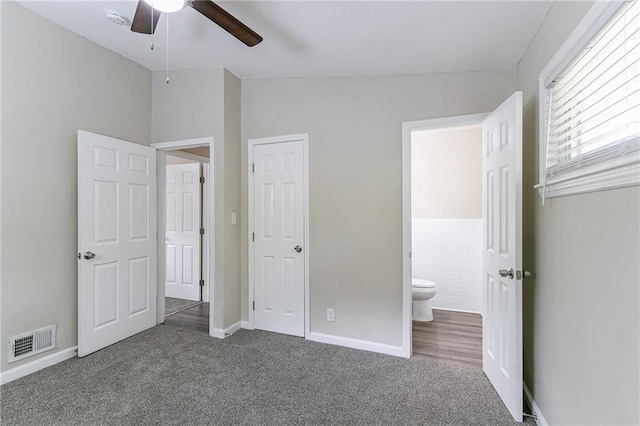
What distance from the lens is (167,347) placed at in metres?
2.85

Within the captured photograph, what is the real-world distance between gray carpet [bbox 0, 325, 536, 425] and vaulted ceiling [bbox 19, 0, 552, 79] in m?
2.49

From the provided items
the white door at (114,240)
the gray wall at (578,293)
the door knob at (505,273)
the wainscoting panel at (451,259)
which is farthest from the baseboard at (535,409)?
the white door at (114,240)

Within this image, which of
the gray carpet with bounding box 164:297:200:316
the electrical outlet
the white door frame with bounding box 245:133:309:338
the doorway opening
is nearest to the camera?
the electrical outlet

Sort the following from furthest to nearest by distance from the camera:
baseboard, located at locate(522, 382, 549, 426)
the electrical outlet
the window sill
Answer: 1. the electrical outlet
2. baseboard, located at locate(522, 382, 549, 426)
3. the window sill

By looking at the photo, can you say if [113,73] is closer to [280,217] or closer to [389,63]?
[280,217]

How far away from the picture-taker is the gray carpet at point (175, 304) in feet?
13.0

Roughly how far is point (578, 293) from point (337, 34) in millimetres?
2186

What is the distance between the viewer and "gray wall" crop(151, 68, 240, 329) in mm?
3135

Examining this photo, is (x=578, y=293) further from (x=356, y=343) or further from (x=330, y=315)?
(x=330, y=315)

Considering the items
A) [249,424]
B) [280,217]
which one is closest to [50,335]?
[249,424]

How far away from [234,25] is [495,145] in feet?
6.31

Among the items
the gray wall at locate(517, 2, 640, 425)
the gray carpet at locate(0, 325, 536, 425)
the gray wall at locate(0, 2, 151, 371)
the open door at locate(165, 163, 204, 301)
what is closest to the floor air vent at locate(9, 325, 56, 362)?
the gray wall at locate(0, 2, 151, 371)

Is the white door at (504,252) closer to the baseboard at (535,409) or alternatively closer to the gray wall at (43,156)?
the baseboard at (535,409)

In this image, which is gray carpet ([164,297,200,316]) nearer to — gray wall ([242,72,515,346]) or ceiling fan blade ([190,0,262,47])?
gray wall ([242,72,515,346])
